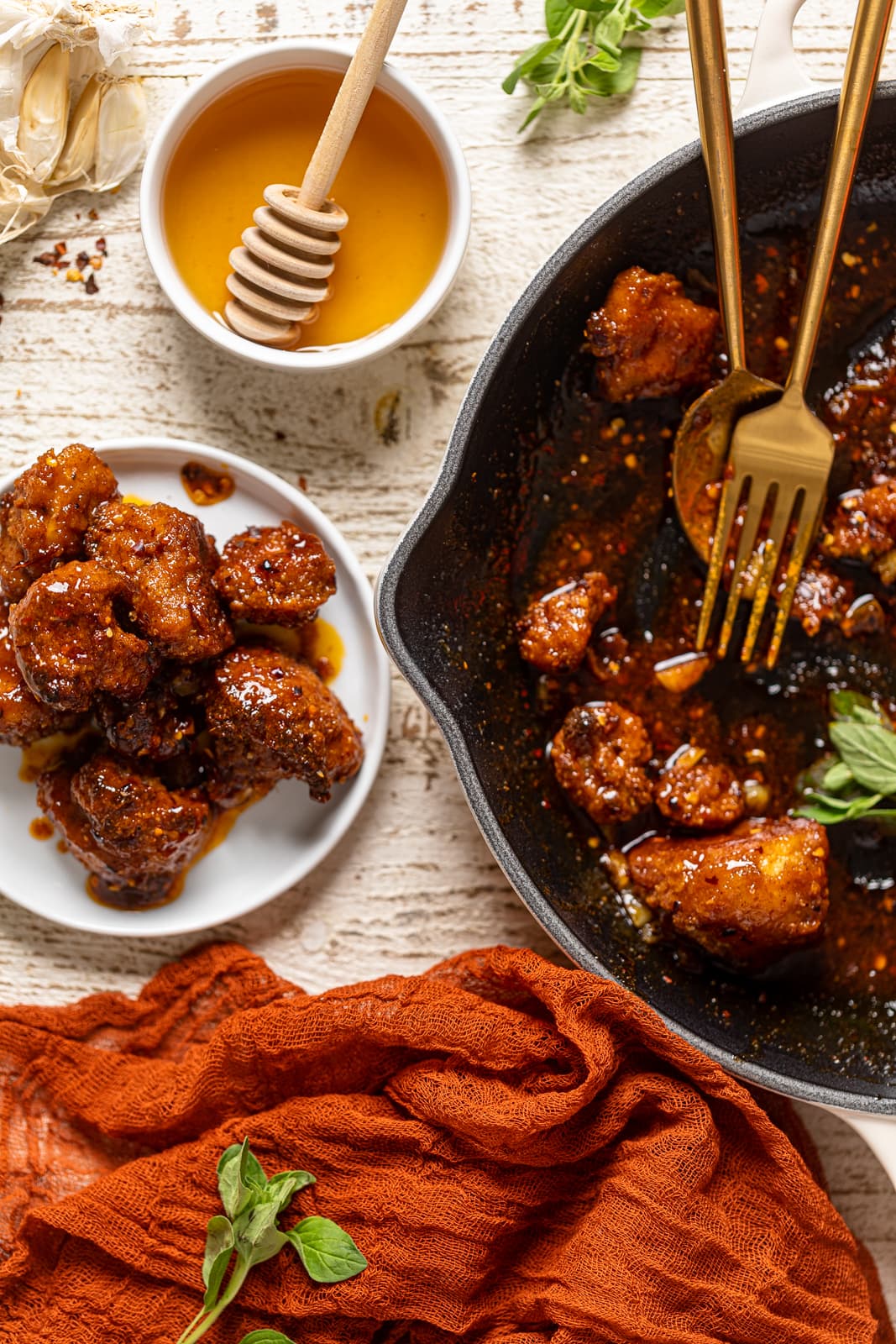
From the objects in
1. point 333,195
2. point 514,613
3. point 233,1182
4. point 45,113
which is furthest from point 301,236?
point 233,1182

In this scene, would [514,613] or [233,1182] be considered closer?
[233,1182]

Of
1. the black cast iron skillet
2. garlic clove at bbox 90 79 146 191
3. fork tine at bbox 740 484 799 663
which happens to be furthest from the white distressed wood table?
fork tine at bbox 740 484 799 663

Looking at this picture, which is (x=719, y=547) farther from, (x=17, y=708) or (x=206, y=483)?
(x=17, y=708)

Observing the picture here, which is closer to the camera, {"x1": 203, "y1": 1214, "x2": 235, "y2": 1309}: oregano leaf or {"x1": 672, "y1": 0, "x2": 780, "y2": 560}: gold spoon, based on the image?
{"x1": 672, "y1": 0, "x2": 780, "y2": 560}: gold spoon

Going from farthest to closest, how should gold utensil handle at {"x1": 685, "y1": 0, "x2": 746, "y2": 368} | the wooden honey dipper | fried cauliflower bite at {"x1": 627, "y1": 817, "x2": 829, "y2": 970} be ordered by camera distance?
fried cauliflower bite at {"x1": 627, "y1": 817, "x2": 829, "y2": 970}, the wooden honey dipper, gold utensil handle at {"x1": 685, "y1": 0, "x2": 746, "y2": 368}

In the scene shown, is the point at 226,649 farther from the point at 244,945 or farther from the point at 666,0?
the point at 666,0

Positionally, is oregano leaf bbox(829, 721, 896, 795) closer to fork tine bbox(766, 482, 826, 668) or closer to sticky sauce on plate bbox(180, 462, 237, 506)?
fork tine bbox(766, 482, 826, 668)

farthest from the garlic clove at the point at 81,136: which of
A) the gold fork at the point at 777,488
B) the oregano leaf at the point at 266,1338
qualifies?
the oregano leaf at the point at 266,1338
